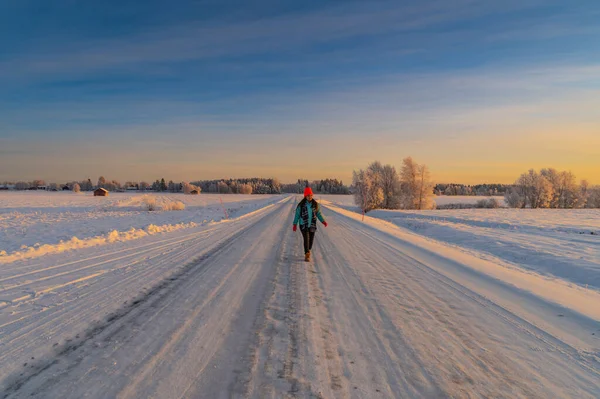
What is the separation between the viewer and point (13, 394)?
2.77 metres

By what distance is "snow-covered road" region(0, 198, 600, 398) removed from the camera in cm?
302

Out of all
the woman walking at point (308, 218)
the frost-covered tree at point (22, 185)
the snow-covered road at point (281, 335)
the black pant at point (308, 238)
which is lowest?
the snow-covered road at point (281, 335)

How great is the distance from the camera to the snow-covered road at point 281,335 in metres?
3.02

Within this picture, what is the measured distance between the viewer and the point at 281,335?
160 inches

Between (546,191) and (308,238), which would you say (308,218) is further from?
Result: (546,191)

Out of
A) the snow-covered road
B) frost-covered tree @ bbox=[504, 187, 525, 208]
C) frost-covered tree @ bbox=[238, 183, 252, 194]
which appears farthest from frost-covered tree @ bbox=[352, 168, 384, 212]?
frost-covered tree @ bbox=[238, 183, 252, 194]

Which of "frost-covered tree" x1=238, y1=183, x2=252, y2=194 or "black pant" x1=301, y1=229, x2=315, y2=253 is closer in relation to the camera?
"black pant" x1=301, y1=229, x2=315, y2=253

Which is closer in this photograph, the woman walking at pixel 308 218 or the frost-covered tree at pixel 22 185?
the woman walking at pixel 308 218

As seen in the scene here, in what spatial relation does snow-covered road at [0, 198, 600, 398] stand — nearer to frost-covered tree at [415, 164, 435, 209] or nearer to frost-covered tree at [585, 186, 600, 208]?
frost-covered tree at [415, 164, 435, 209]

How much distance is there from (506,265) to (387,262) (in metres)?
3.88

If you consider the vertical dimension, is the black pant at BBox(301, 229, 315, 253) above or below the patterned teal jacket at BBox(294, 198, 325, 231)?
below

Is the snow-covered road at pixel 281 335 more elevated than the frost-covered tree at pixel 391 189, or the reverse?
the frost-covered tree at pixel 391 189

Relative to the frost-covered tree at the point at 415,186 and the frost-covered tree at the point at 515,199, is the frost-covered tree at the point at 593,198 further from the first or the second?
the frost-covered tree at the point at 415,186

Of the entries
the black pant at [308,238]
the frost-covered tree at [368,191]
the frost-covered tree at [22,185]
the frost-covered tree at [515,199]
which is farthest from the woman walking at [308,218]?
the frost-covered tree at [22,185]
